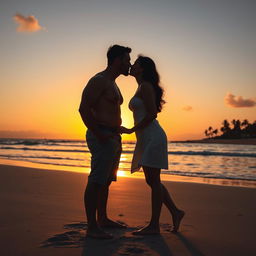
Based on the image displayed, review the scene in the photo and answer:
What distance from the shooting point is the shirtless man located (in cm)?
338

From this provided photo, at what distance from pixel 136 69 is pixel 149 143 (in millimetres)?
834

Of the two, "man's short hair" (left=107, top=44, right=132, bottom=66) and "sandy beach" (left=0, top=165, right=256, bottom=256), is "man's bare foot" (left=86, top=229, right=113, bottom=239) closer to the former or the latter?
"sandy beach" (left=0, top=165, right=256, bottom=256)

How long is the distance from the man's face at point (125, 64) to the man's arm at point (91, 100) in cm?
33

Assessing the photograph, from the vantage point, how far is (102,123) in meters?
3.46

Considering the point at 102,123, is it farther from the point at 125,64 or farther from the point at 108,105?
the point at 125,64

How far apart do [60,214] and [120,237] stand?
1270mm

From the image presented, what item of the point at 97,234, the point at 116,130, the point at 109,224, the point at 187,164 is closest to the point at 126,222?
the point at 109,224

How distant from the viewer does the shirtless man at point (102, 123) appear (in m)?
3.38

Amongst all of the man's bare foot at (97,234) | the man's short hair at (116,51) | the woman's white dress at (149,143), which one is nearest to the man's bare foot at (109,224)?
the man's bare foot at (97,234)

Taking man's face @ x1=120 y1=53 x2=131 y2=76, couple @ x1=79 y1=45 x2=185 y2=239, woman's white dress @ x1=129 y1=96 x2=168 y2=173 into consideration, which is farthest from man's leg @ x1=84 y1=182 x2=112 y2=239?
man's face @ x1=120 y1=53 x2=131 y2=76

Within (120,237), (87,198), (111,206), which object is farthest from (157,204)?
(111,206)

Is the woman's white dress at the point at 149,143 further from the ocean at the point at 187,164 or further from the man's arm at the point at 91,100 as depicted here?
the ocean at the point at 187,164

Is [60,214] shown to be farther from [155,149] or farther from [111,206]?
[155,149]

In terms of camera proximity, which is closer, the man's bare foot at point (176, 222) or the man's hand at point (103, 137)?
the man's hand at point (103, 137)
